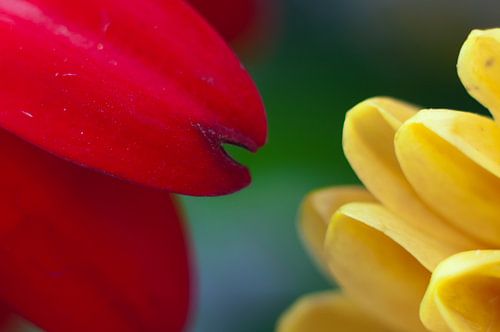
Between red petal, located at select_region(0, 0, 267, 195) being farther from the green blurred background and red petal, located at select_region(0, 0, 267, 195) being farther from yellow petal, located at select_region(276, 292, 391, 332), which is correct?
the green blurred background

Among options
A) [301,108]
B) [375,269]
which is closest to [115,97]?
[375,269]

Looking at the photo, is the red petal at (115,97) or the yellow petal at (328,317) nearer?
the red petal at (115,97)

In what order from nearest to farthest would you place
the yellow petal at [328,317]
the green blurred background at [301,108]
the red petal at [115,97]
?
the red petal at [115,97] < the yellow petal at [328,317] < the green blurred background at [301,108]

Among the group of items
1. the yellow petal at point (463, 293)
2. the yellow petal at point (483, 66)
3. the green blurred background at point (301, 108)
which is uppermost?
the yellow petal at point (483, 66)

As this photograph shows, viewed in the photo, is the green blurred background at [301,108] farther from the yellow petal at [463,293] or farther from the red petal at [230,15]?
the yellow petal at [463,293]

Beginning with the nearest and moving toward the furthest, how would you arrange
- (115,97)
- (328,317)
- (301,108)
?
(115,97) → (328,317) → (301,108)

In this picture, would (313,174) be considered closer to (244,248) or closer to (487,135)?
(244,248)

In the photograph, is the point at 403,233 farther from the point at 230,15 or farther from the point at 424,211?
the point at 230,15

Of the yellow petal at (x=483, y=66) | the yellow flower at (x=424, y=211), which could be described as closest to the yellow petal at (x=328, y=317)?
the yellow flower at (x=424, y=211)
